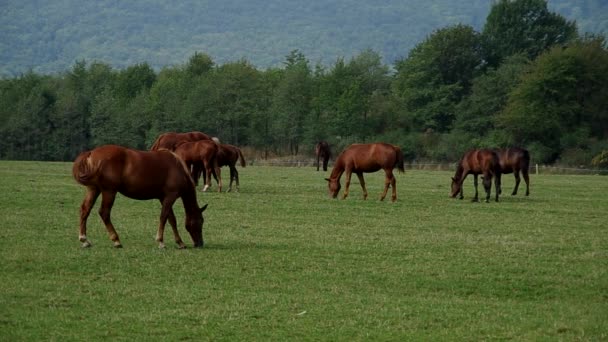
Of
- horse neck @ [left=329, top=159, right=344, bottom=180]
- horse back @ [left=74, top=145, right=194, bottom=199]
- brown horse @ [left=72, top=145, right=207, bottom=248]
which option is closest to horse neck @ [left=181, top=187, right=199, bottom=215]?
brown horse @ [left=72, top=145, right=207, bottom=248]

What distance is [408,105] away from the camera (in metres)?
95.6

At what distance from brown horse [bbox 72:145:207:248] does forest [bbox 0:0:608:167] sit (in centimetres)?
6162

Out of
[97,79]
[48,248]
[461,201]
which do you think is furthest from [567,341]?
[97,79]

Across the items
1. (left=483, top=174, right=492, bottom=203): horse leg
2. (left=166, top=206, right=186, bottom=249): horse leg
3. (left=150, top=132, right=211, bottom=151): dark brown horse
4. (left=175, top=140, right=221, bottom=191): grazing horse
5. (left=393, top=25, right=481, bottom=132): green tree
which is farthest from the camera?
(left=393, top=25, right=481, bottom=132): green tree

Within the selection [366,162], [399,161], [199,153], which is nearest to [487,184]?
[399,161]

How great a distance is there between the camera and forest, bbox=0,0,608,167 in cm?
7794

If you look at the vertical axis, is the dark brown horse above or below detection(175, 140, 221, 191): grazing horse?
above

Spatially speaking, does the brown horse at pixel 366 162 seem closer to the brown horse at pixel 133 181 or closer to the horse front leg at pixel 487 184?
the horse front leg at pixel 487 184

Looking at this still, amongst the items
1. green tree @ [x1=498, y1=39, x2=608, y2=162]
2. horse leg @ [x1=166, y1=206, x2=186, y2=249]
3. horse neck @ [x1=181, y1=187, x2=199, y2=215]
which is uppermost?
green tree @ [x1=498, y1=39, x2=608, y2=162]

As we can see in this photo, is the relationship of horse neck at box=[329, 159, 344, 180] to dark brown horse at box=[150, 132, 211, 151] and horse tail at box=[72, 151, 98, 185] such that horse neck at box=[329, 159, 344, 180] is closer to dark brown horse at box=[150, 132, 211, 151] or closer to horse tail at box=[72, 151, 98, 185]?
dark brown horse at box=[150, 132, 211, 151]

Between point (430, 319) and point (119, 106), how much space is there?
105331 millimetres

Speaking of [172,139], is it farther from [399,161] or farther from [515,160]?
[515,160]

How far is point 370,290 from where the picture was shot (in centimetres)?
1359

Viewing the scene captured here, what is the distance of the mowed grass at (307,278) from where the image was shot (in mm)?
11211
